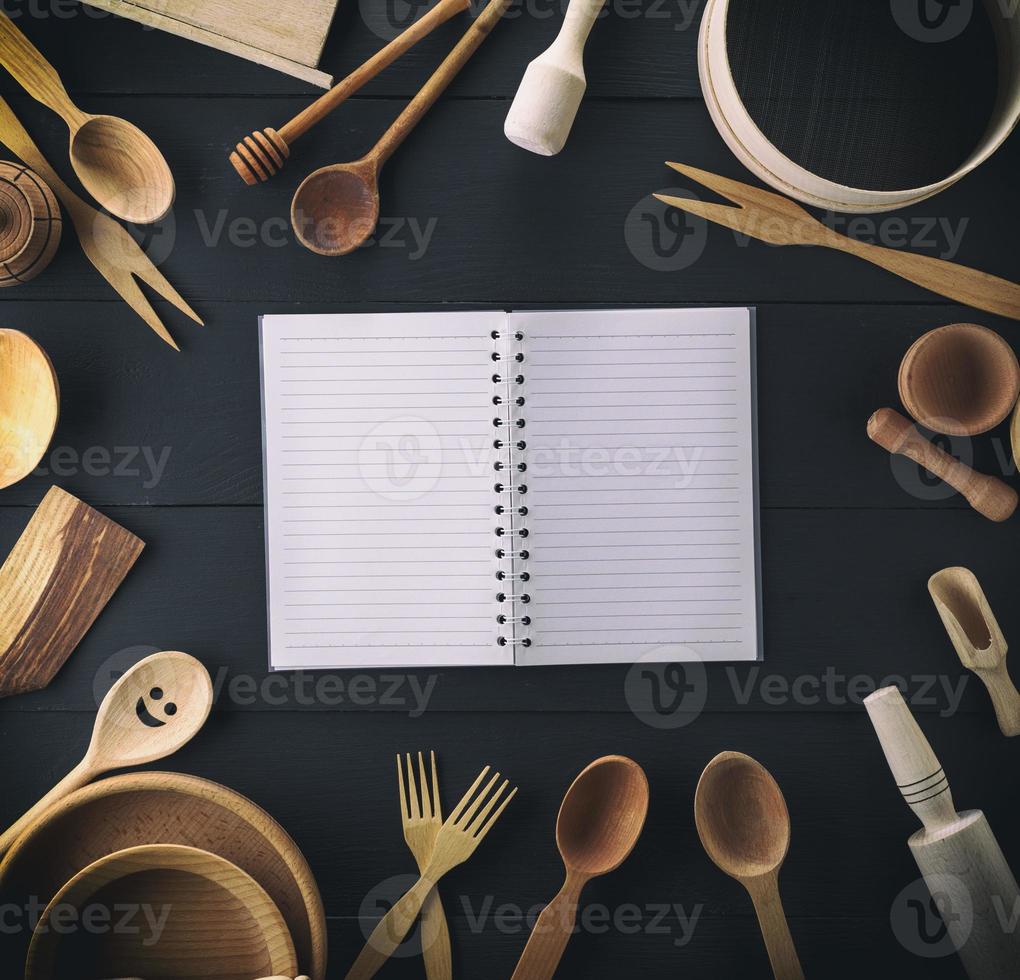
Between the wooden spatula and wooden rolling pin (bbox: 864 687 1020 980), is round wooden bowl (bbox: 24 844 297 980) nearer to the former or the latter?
the wooden spatula

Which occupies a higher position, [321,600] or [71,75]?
[71,75]

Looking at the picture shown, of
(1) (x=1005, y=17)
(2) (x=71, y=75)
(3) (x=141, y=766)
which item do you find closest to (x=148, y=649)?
(3) (x=141, y=766)

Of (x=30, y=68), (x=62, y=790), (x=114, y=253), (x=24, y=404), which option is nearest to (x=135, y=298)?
(x=114, y=253)

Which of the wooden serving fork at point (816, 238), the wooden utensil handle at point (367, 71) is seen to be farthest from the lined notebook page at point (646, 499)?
the wooden utensil handle at point (367, 71)

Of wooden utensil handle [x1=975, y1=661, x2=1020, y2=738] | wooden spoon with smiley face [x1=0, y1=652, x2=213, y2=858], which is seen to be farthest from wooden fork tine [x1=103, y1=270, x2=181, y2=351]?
wooden utensil handle [x1=975, y1=661, x2=1020, y2=738]

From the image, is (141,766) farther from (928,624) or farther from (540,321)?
(928,624)

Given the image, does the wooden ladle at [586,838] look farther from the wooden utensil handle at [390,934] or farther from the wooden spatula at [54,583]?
the wooden spatula at [54,583]

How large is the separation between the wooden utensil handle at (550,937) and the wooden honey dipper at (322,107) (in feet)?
2.70

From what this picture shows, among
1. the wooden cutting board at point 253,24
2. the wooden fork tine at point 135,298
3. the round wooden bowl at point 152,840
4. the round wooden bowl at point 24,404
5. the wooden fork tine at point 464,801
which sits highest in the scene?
the wooden cutting board at point 253,24

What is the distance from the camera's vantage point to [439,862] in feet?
2.85

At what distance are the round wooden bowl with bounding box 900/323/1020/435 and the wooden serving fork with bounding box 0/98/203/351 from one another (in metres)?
0.76

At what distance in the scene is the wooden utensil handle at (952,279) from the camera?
0.88m

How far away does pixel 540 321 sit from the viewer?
881 mm

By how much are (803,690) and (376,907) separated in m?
0.52
